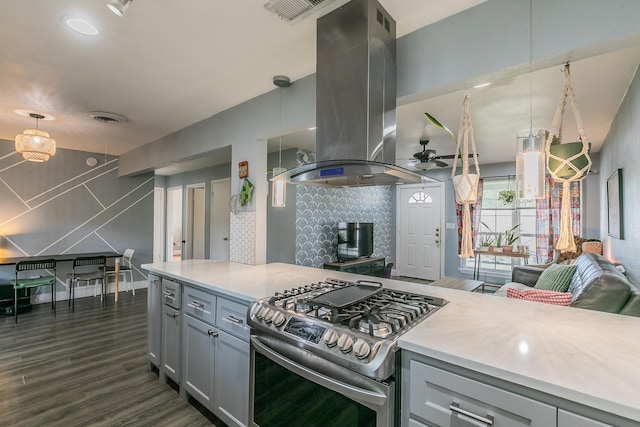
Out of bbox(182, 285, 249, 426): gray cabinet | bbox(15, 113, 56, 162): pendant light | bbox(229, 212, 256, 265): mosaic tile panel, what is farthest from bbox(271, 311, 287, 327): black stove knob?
bbox(15, 113, 56, 162): pendant light

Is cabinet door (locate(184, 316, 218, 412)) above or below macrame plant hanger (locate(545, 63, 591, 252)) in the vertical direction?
below

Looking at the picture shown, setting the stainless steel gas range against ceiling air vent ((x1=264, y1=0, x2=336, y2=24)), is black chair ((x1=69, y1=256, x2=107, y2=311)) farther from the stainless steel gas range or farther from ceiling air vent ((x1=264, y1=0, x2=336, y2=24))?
ceiling air vent ((x1=264, y1=0, x2=336, y2=24))

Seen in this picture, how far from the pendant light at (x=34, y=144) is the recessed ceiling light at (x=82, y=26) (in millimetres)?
2040

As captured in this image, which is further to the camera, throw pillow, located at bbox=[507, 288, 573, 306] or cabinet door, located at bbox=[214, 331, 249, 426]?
throw pillow, located at bbox=[507, 288, 573, 306]

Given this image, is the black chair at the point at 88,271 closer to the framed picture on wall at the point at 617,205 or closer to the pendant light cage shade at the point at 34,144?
the pendant light cage shade at the point at 34,144

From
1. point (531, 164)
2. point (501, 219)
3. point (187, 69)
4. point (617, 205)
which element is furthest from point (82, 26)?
point (501, 219)

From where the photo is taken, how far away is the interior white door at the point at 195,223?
6844 mm

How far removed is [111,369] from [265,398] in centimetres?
194

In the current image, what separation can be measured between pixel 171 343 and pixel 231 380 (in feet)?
2.58

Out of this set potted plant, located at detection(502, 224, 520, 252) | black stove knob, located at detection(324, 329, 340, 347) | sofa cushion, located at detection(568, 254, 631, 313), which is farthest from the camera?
potted plant, located at detection(502, 224, 520, 252)

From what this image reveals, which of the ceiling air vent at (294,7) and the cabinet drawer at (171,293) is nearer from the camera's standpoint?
the ceiling air vent at (294,7)

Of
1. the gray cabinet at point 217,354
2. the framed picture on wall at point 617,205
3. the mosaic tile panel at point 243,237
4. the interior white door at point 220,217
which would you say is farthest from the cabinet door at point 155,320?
the framed picture on wall at point 617,205

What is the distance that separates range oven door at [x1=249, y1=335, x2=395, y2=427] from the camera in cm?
108

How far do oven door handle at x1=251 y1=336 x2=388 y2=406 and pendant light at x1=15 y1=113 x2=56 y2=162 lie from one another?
3425mm
